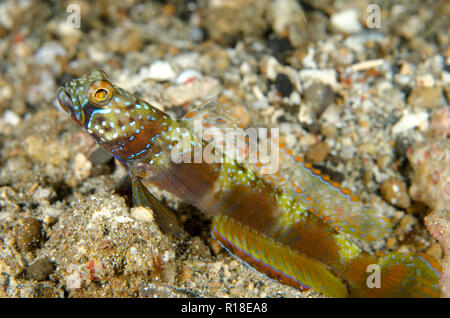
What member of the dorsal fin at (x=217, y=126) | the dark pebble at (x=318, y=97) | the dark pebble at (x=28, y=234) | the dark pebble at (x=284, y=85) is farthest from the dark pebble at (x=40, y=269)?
the dark pebble at (x=318, y=97)

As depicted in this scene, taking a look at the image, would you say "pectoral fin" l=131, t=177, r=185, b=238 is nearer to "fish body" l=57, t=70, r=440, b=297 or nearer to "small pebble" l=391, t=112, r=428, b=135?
"fish body" l=57, t=70, r=440, b=297

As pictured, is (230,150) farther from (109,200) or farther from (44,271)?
(44,271)

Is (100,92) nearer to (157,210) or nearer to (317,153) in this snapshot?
(157,210)

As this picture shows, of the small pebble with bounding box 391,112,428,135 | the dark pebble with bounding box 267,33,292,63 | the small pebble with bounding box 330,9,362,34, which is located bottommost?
the small pebble with bounding box 391,112,428,135

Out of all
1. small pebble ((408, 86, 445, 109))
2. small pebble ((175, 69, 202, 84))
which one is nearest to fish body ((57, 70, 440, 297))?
small pebble ((175, 69, 202, 84))

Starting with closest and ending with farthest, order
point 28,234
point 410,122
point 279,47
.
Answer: point 28,234, point 410,122, point 279,47

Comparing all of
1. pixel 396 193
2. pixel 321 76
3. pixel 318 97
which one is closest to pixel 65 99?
pixel 318 97

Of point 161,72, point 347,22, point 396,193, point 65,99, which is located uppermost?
point 347,22
